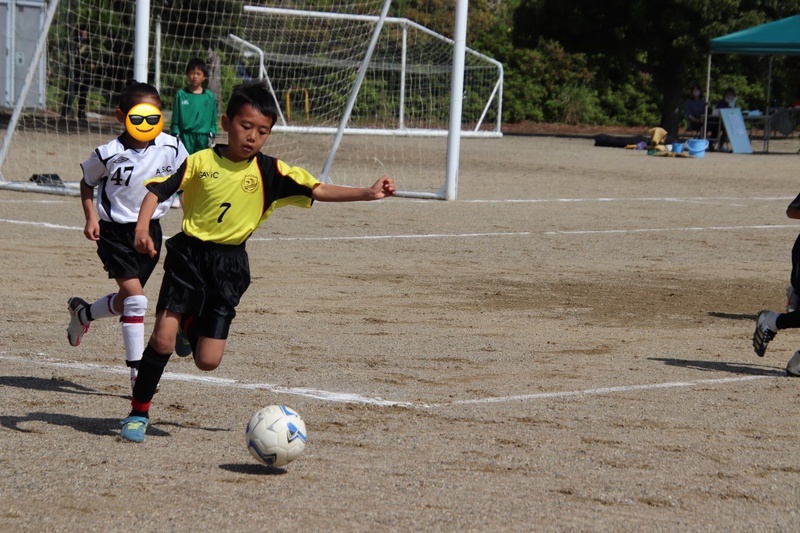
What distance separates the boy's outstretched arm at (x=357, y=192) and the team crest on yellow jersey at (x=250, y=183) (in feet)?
0.90

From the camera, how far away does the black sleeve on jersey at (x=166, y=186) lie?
18.3 ft

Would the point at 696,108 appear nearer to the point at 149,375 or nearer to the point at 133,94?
the point at 133,94

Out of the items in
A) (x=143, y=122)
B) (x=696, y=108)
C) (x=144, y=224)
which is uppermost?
(x=696, y=108)

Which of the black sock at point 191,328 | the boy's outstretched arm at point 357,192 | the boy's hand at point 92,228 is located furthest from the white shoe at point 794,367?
the boy's hand at point 92,228

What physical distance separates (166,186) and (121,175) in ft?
3.33

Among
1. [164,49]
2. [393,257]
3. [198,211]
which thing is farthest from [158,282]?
[164,49]

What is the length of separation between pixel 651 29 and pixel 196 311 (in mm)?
36117

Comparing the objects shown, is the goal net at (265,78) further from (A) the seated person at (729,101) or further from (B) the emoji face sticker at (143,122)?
(B) the emoji face sticker at (143,122)

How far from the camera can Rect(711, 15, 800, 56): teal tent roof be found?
30.5 m

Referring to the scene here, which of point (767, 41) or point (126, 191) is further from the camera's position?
point (767, 41)

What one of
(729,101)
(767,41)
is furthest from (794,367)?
(729,101)

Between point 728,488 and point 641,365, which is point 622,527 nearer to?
point 728,488

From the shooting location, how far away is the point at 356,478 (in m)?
4.96

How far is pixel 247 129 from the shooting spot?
5.48 meters
